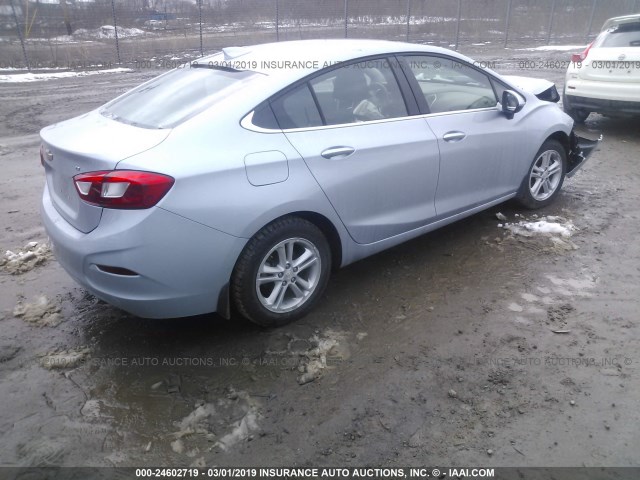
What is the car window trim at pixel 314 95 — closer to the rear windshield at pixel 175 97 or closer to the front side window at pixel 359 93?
the front side window at pixel 359 93

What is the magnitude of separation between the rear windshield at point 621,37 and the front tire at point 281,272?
268 inches

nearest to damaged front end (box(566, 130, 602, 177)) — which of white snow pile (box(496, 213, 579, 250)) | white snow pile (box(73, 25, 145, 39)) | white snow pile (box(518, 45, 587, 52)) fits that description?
white snow pile (box(496, 213, 579, 250))

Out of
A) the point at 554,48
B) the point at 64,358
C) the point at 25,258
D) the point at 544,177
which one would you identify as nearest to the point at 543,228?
the point at 544,177

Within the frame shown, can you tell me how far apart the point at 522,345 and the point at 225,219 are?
1.91 metres

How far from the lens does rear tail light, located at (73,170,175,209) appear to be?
2594 mm

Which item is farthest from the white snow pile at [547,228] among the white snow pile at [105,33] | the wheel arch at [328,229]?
the white snow pile at [105,33]

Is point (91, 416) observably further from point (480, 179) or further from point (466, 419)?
point (480, 179)

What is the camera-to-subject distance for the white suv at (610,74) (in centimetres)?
734

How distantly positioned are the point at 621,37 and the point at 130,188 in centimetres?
798

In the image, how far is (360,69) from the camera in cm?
359

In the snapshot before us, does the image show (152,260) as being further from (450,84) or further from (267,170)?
(450,84)

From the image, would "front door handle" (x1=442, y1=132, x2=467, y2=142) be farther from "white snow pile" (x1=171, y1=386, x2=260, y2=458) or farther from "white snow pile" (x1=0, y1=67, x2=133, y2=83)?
"white snow pile" (x1=0, y1=67, x2=133, y2=83)

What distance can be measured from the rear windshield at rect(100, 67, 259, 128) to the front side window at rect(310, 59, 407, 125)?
49 centimetres

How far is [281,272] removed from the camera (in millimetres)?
3162
